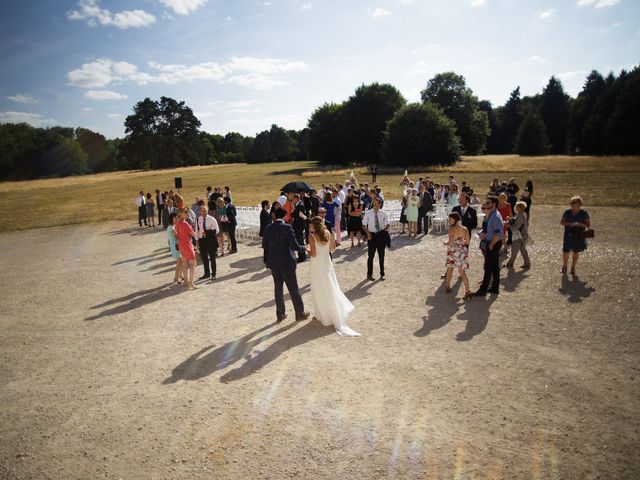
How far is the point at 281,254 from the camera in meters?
7.56

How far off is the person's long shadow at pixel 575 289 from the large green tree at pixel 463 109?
6246 centimetres

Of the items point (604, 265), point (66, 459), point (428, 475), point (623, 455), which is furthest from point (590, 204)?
point (66, 459)

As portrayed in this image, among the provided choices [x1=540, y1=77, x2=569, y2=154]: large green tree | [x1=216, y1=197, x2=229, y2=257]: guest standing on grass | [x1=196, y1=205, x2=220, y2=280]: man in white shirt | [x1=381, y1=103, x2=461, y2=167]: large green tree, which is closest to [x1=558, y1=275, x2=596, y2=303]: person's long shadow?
[x1=196, y1=205, x2=220, y2=280]: man in white shirt

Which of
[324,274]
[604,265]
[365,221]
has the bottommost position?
[604,265]

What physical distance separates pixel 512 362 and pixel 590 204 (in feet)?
62.1

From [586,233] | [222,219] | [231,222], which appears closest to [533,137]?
[586,233]

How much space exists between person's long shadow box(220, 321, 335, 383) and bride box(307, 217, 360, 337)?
0.25 metres

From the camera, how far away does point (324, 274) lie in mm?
7371

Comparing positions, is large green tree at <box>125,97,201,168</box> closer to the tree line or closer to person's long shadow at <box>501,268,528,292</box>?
the tree line

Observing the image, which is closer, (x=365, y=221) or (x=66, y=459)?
Answer: (x=66, y=459)

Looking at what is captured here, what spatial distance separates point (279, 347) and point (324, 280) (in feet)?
4.99

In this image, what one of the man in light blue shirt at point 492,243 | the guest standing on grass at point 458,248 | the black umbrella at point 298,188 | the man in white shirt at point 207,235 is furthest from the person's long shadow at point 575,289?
the black umbrella at point 298,188

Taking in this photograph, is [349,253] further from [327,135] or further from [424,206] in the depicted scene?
[327,135]

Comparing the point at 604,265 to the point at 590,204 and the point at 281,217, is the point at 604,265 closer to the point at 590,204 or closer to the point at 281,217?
the point at 281,217
